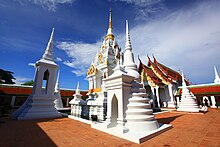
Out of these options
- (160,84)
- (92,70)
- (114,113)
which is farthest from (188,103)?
(92,70)

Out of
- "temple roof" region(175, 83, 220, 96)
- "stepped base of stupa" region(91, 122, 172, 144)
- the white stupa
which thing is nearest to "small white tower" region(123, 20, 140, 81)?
"stepped base of stupa" region(91, 122, 172, 144)

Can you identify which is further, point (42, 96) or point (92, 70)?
point (92, 70)

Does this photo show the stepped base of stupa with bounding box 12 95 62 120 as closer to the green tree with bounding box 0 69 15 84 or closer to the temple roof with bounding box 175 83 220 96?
the temple roof with bounding box 175 83 220 96

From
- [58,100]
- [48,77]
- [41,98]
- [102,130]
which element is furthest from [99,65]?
[102,130]

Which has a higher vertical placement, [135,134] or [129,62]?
[129,62]

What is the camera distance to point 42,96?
360 inches

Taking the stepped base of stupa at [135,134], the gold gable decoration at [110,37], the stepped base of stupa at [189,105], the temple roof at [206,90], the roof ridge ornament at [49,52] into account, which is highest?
the gold gable decoration at [110,37]

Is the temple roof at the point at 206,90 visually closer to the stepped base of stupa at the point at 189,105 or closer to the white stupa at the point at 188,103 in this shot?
the white stupa at the point at 188,103

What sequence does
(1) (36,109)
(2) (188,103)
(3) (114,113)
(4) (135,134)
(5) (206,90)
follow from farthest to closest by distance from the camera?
(5) (206,90), (2) (188,103), (1) (36,109), (3) (114,113), (4) (135,134)

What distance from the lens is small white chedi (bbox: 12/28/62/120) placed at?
8413 millimetres

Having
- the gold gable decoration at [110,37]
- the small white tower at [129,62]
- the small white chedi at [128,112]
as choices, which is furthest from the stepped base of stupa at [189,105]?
the gold gable decoration at [110,37]

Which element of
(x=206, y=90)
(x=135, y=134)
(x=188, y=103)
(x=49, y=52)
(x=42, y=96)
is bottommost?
(x=135, y=134)

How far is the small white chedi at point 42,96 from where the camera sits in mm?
8413

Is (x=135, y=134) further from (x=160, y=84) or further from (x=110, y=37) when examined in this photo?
(x=110, y=37)
